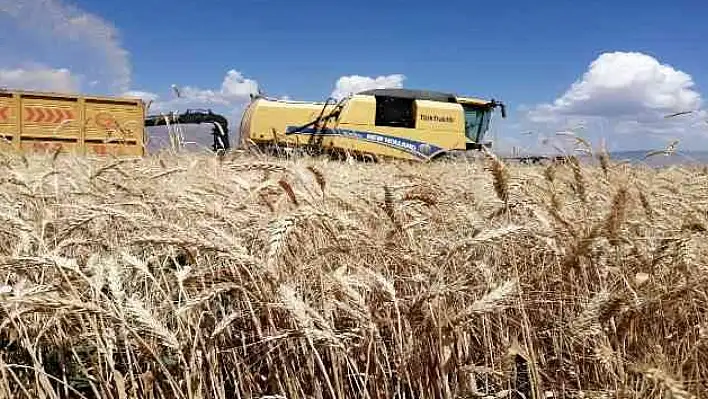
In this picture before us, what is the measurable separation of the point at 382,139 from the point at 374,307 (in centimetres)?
1350

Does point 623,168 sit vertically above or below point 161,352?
above

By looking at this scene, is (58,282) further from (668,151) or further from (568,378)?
(668,151)

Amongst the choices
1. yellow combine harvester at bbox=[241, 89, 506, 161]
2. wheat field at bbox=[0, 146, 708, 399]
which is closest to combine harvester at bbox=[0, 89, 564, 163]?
yellow combine harvester at bbox=[241, 89, 506, 161]

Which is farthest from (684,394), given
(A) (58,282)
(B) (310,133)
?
(B) (310,133)

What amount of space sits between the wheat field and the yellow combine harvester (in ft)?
38.5

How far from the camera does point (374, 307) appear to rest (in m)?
1.19

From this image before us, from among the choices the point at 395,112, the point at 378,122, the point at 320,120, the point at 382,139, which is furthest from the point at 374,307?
the point at 395,112

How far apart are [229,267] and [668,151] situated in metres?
1.56

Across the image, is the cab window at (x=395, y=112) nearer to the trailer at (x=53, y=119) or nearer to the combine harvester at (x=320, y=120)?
the combine harvester at (x=320, y=120)

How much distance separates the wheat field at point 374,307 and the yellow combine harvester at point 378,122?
11738 mm

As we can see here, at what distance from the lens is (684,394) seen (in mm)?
603

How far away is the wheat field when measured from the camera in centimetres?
101

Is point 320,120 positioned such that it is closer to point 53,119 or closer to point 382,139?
point 382,139

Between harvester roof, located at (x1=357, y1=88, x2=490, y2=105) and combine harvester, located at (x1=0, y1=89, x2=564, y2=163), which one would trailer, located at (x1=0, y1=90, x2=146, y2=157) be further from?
harvester roof, located at (x1=357, y1=88, x2=490, y2=105)
